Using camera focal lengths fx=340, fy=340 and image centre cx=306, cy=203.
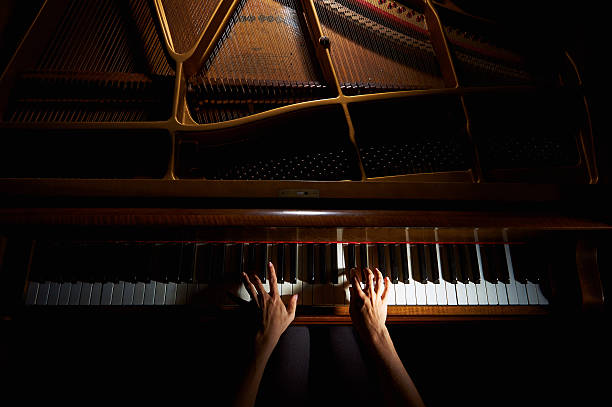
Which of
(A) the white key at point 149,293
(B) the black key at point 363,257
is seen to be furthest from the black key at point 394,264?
(A) the white key at point 149,293

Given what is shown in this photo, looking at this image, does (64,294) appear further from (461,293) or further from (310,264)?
(461,293)

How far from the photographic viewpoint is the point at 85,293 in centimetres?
177

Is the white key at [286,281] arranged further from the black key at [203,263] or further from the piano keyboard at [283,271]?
the black key at [203,263]

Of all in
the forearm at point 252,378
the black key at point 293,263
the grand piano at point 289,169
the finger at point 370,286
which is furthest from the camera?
the black key at point 293,263

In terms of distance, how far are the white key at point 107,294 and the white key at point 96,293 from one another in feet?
0.05

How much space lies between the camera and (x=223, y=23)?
192 centimetres

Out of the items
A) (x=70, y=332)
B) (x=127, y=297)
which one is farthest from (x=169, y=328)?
(x=70, y=332)

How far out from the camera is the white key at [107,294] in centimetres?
177

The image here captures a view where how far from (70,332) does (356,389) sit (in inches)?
64.3

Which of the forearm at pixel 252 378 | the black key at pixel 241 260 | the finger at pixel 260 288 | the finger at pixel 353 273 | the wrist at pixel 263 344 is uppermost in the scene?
the black key at pixel 241 260

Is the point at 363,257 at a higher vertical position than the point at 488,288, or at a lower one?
higher

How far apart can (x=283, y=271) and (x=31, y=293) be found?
4.27 feet

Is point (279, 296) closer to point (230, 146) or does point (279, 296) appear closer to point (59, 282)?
point (230, 146)

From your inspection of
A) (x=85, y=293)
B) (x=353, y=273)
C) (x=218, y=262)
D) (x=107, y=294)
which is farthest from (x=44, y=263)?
(x=353, y=273)
